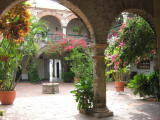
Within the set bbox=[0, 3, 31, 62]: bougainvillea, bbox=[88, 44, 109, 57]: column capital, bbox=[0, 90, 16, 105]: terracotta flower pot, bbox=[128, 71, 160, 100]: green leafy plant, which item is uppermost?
bbox=[0, 3, 31, 62]: bougainvillea

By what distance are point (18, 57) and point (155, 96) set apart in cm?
506

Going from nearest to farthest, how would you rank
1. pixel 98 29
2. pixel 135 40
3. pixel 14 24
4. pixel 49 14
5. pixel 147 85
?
pixel 14 24 < pixel 98 29 < pixel 135 40 < pixel 147 85 < pixel 49 14

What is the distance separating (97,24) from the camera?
432 centimetres

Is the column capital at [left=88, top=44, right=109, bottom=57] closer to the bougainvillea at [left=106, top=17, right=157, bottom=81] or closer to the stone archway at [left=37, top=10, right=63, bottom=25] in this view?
the bougainvillea at [left=106, top=17, right=157, bottom=81]

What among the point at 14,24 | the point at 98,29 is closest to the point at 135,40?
the point at 98,29

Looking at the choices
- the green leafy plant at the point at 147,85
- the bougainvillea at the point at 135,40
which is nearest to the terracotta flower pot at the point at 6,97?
the bougainvillea at the point at 135,40

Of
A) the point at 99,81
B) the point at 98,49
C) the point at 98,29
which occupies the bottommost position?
the point at 99,81

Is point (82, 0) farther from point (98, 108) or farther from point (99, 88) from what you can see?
point (98, 108)

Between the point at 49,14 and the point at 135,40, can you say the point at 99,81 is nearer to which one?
the point at 135,40

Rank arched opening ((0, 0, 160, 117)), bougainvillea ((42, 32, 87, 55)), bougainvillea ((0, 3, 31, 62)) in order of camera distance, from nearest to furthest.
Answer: bougainvillea ((0, 3, 31, 62)) < arched opening ((0, 0, 160, 117)) < bougainvillea ((42, 32, 87, 55))

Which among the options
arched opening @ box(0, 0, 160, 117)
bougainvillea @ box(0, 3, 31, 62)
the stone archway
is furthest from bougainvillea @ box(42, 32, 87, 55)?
bougainvillea @ box(0, 3, 31, 62)

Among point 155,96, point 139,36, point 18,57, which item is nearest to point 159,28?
point 139,36

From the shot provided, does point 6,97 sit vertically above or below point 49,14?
below

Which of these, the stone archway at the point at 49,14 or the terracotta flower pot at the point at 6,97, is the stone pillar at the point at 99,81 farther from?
the stone archway at the point at 49,14
